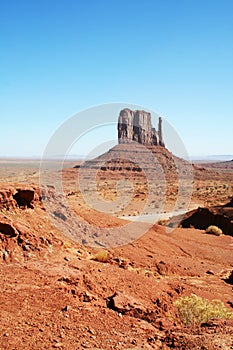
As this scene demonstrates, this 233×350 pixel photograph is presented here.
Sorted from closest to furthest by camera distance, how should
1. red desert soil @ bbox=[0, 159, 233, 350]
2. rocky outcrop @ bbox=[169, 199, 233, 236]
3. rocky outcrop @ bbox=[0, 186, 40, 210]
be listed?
1. red desert soil @ bbox=[0, 159, 233, 350]
2. rocky outcrop @ bbox=[0, 186, 40, 210]
3. rocky outcrop @ bbox=[169, 199, 233, 236]

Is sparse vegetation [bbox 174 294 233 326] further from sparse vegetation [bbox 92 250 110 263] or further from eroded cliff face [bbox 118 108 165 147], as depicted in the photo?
eroded cliff face [bbox 118 108 165 147]

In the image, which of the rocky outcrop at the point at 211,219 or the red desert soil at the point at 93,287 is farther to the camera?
the rocky outcrop at the point at 211,219

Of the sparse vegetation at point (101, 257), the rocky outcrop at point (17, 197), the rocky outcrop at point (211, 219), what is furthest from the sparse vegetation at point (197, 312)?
the rocky outcrop at point (211, 219)

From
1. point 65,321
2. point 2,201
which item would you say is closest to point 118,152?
point 2,201

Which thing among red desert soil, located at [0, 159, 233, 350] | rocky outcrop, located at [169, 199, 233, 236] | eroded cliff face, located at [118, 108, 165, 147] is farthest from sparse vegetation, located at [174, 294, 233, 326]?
eroded cliff face, located at [118, 108, 165, 147]

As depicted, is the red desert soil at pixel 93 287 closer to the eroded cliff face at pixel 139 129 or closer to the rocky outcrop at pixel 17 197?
the rocky outcrop at pixel 17 197

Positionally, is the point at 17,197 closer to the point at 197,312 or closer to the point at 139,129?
the point at 197,312
